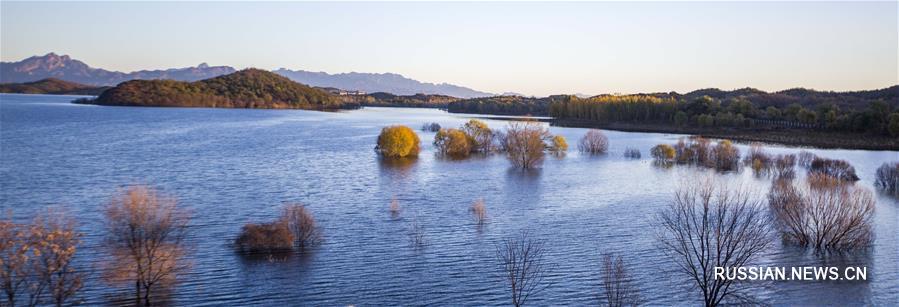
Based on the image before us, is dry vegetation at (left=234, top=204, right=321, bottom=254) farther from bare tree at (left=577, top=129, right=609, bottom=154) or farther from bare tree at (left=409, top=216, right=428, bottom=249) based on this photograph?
bare tree at (left=577, top=129, right=609, bottom=154)

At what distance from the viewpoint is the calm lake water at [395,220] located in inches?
812

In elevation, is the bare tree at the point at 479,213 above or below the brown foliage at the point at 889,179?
below

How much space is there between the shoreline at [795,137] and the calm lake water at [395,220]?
18.5 meters

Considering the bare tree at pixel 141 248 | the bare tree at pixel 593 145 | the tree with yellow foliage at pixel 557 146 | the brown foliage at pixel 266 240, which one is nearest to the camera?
the bare tree at pixel 141 248

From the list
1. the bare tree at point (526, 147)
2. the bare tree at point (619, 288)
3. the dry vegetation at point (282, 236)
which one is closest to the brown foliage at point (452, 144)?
the bare tree at point (526, 147)

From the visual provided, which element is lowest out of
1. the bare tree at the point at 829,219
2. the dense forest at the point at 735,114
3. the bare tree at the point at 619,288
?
the bare tree at the point at 619,288

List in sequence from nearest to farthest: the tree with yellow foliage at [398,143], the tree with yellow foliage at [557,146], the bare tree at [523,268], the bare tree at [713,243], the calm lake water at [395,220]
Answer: the bare tree at [713,243]
the bare tree at [523,268]
the calm lake water at [395,220]
the tree with yellow foliage at [398,143]
the tree with yellow foliage at [557,146]

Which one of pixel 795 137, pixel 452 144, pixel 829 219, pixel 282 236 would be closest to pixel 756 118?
pixel 795 137

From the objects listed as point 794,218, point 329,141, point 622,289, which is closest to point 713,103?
point 329,141

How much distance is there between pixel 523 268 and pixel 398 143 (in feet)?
149

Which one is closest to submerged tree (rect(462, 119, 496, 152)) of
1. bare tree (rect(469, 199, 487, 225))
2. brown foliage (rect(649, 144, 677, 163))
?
brown foliage (rect(649, 144, 677, 163))

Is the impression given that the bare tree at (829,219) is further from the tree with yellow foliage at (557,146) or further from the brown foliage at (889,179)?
the tree with yellow foliage at (557,146)

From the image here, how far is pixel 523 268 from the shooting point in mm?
18000

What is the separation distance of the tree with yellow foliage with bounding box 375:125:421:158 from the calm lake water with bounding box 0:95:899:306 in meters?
2.05
